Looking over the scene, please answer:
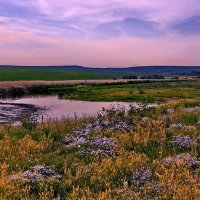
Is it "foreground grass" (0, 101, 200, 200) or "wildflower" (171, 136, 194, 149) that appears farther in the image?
"wildflower" (171, 136, 194, 149)

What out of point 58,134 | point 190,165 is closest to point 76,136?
point 58,134

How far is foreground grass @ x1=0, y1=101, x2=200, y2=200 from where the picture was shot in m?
9.36

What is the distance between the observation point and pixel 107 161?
11.8 metres

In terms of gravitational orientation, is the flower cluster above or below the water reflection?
above

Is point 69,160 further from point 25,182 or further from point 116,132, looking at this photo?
point 116,132

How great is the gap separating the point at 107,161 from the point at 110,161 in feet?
0.33

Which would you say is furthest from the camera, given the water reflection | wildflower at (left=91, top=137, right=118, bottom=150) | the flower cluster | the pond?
the water reflection

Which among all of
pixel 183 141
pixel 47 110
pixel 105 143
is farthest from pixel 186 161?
pixel 47 110

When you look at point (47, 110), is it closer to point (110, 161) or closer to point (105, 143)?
point (105, 143)

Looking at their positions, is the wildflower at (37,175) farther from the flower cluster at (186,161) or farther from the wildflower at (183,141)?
the wildflower at (183,141)

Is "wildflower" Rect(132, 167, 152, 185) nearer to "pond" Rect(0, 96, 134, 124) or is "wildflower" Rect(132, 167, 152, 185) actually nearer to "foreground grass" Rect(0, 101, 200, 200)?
"foreground grass" Rect(0, 101, 200, 200)

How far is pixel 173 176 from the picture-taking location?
10.4 metres

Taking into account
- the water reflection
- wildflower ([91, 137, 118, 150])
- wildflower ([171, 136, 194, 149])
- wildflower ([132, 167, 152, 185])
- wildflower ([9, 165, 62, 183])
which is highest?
wildflower ([171, 136, 194, 149])

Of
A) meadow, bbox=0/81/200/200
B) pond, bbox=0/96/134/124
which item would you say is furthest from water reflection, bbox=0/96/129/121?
meadow, bbox=0/81/200/200
